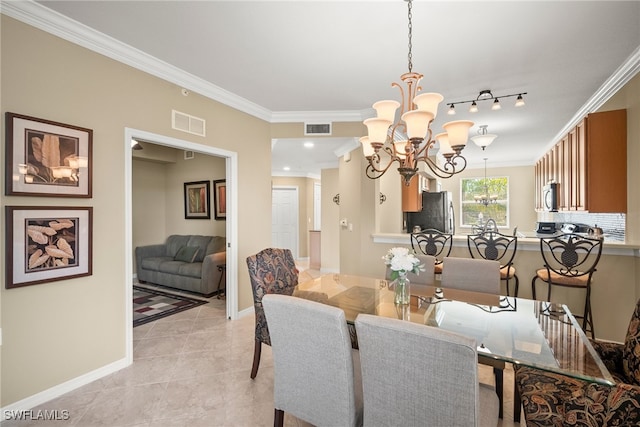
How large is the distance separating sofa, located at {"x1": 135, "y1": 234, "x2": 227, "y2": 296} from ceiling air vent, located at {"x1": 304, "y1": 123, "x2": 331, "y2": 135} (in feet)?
7.83

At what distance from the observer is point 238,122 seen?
3.79m

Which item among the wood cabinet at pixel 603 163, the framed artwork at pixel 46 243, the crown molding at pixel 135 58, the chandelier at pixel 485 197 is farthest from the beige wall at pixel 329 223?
the framed artwork at pixel 46 243

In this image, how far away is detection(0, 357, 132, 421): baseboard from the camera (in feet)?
6.50

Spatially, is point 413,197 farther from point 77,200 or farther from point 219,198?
point 77,200

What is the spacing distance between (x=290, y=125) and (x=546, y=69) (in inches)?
118

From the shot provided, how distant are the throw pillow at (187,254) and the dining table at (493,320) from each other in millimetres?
3362

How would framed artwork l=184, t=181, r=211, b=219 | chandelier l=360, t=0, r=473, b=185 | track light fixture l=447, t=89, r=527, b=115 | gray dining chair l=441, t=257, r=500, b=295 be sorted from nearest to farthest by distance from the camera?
1. chandelier l=360, t=0, r=473, b=185
2. gray dining chair l=441, t=257, r=500, b=295
3. track light fixture l=447, t=89, r=527, b=115
4. framed artwork l=184, t=181, r=211, b=219

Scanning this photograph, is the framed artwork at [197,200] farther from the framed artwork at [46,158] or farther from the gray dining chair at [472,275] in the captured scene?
the gray dining chair at [472,275]

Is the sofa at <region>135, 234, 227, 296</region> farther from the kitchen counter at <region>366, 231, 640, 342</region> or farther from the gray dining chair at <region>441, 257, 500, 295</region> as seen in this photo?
the kitchen counter at <region>366, 231, 640, 342</region>

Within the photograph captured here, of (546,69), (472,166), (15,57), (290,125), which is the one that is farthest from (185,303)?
(472,166)

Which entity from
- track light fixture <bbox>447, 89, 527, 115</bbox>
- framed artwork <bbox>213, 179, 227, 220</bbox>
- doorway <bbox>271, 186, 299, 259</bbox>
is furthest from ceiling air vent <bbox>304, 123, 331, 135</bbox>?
doorway <bbox>271, 186, 299, 259</bbox>

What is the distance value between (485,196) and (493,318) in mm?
7381

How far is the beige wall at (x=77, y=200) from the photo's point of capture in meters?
2.00

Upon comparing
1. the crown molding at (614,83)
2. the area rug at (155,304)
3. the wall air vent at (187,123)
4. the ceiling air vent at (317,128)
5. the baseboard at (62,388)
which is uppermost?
the crown molding at (614,83)
